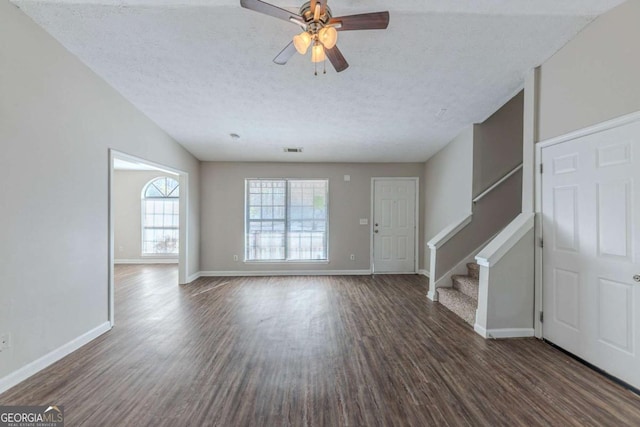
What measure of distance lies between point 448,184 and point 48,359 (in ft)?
18.0

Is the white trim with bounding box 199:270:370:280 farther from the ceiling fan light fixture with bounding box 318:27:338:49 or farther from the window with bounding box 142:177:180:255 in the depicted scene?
the ceiling fan light fixture with bounding box 318:27:338:49

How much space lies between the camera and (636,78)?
1957 mm

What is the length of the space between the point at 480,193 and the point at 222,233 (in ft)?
15.4

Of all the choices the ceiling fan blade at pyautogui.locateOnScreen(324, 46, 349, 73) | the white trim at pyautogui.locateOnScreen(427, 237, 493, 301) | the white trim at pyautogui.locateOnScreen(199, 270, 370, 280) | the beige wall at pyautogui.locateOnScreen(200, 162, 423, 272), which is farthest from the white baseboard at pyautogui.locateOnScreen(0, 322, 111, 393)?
the white trim at pyautogui.locateOnScreen(427, 237, 493, 301)

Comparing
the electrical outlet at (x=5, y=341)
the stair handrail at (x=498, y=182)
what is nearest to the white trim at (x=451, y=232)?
the stair handrail at (x=498, y=182)

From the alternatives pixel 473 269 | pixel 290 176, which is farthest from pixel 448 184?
pixel 290 176

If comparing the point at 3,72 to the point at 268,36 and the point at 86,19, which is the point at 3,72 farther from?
the point at 268,36

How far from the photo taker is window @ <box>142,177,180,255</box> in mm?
7180

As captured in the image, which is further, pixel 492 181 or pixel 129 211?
pixel 129 211

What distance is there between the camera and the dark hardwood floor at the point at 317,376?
5.65 feet

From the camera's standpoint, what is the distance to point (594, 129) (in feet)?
7.36

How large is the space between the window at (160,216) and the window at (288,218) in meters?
2.94

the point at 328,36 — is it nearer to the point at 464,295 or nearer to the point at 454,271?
the point at 464,295

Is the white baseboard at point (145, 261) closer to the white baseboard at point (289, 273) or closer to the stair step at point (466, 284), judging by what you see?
the white baseboard at point (289, 273)
